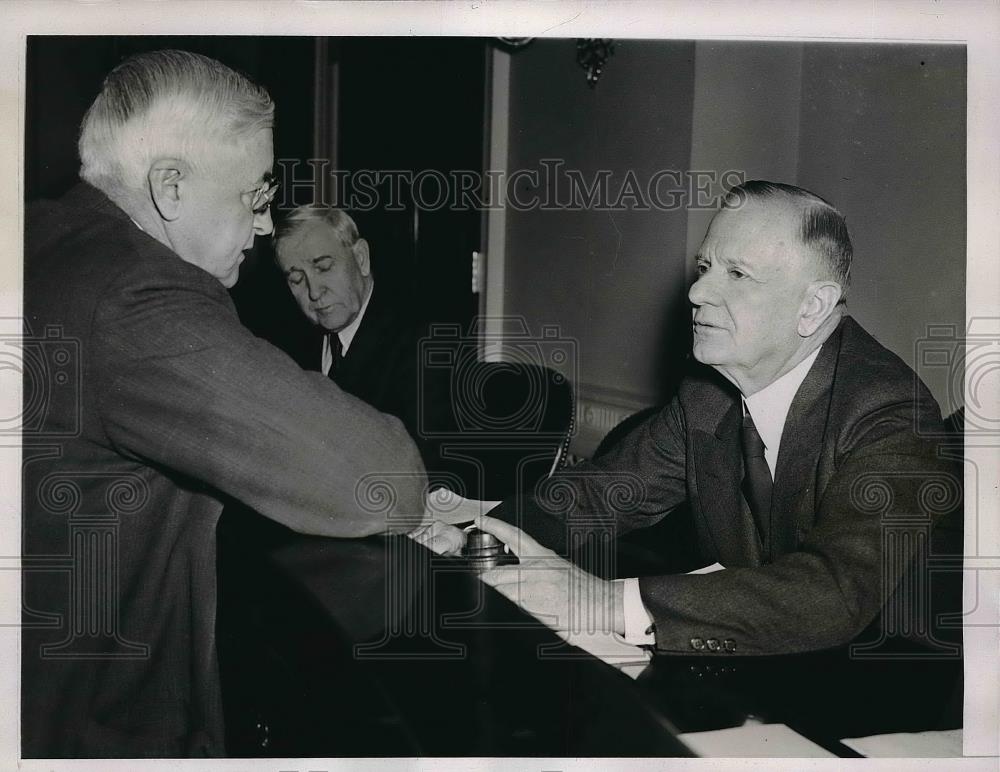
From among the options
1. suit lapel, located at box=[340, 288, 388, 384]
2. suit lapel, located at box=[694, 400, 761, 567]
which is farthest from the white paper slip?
suit lapel, located at box=[340, 288, 388, 384]

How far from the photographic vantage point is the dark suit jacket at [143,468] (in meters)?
1.00

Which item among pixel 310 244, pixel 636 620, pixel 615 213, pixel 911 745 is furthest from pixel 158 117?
pixel 911 745

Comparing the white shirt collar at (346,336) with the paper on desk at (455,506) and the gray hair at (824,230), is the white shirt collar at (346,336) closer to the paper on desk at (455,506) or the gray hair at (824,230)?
the paper on desk at (455,506)

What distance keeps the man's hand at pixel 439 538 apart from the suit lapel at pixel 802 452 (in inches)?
19.0

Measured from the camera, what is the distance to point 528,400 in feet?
4.56

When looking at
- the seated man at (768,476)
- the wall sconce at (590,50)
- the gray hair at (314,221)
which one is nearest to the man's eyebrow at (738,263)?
the seated man at (768,476)

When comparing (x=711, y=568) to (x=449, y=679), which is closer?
(x=449, y=679)

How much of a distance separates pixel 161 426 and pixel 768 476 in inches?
35.5

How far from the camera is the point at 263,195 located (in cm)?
126

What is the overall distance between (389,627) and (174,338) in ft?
1.62

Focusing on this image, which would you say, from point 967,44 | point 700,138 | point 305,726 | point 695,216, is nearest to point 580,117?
point 700,138

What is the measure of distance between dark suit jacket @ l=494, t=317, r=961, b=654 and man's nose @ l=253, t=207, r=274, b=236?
601 mm

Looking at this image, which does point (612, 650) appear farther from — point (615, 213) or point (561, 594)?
point (615, 213)

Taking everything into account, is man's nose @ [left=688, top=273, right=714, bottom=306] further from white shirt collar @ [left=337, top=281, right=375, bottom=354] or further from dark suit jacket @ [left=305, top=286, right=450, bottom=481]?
white shirt collar @ [left=337, top=281, right=375, bottom=354]
